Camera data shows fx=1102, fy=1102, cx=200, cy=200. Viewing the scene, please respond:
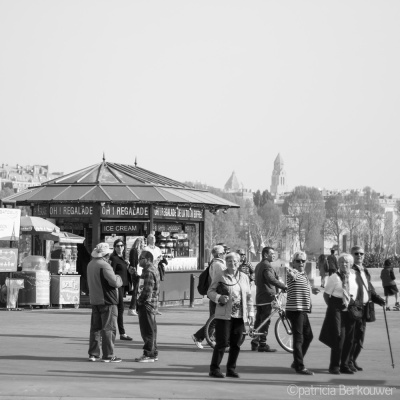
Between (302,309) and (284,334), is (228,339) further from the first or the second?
(284,334)

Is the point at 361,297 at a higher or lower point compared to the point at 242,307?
higher

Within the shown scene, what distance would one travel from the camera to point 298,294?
1442 cm

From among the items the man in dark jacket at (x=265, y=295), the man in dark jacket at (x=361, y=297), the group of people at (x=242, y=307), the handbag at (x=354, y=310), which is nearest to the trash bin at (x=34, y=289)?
the group of people at (x=242, y=307)

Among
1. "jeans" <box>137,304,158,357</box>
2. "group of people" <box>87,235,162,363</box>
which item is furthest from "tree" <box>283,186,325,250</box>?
"jeans" <box>137,304,158,357</box>

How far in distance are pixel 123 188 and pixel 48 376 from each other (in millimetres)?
14842

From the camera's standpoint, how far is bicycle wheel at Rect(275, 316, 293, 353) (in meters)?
16.5

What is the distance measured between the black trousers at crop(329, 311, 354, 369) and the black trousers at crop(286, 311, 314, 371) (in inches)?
16.5

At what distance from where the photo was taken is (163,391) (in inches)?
484

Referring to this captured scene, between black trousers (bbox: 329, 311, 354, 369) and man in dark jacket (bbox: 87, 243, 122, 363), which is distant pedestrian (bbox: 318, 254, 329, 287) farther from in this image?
black trousers (bbox: 329, 311, 354, 369)

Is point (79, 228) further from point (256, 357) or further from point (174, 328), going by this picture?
point (256, 357)

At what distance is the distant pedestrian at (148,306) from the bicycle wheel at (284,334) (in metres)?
2.23

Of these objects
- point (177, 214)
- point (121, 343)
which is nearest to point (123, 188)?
point (177, 214)

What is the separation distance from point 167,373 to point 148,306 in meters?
1.47

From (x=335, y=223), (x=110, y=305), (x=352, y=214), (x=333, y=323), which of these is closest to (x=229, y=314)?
(x=333, y=323)
